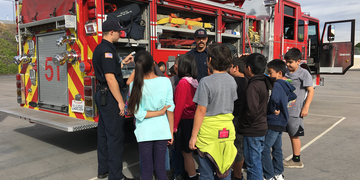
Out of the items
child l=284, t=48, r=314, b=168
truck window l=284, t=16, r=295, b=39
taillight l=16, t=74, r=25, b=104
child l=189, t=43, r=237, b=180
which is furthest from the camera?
truck window l=284, t=16, r=295, b=39

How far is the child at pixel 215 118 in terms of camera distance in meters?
2.44

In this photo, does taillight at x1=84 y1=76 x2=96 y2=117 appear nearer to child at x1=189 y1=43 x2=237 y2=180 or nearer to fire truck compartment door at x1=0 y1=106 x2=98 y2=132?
fire truck compartment door at x1=0 y1=106 x2=98 y2=132

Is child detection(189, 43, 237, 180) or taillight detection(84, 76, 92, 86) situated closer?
child detection(189, 43, 237, 180)

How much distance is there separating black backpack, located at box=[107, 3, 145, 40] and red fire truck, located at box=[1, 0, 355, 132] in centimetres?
2

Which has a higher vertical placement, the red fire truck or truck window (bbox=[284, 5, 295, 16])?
truck window (bbox=[284, 5, 295, 16])

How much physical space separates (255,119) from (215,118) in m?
0.56

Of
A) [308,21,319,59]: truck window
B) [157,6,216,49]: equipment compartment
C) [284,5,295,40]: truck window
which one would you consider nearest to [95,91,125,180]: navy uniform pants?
[157,6,216,49]: equipment compartment

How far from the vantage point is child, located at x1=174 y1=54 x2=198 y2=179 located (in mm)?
2939

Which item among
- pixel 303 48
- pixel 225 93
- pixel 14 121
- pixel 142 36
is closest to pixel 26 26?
pixel 142 36

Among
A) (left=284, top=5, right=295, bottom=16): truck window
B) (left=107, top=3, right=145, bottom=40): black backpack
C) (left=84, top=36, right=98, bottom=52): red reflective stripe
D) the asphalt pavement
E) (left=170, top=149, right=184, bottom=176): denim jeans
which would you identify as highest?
(left=284, top=5, right=295, bottom=16): truck window

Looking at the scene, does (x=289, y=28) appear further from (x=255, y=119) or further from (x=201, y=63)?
(x=255, y=119)

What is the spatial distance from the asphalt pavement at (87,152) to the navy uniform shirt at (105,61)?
1.37 m

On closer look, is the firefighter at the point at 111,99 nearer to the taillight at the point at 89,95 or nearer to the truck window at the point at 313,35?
the taillight at the point at 89,95

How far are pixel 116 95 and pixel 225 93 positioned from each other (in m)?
1.35
